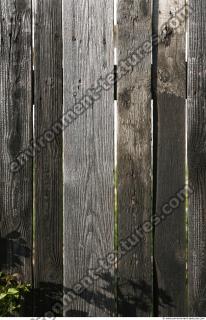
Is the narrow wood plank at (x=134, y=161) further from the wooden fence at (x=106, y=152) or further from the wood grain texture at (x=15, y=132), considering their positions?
the wood grain texture at (x=15, y=132)

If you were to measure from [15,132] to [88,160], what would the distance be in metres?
0.47

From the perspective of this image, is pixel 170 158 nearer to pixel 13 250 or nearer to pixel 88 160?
pixel 88 160

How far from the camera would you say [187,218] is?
3201 mm

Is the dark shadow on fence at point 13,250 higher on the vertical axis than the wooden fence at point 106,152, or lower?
lower

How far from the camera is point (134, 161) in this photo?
3.17 metres

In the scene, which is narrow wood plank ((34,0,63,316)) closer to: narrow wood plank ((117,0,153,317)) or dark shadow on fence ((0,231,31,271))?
dark shadow on fence ((0,231,31,271))

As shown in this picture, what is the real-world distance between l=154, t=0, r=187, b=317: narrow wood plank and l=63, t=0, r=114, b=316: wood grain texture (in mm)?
284

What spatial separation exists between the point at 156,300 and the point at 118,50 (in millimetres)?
1514

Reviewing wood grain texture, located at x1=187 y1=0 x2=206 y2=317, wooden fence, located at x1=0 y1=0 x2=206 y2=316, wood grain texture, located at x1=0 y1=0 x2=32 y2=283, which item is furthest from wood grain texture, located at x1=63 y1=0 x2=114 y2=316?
wood grain texture, located at x1=187 y1=0 x2=206 y2=317

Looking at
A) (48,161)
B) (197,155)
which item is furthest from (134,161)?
(48,161)

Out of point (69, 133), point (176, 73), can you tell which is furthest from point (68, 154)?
point (176, 73)

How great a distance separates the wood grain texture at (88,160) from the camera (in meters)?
3.14

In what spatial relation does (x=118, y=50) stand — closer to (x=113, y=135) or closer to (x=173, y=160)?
(x=113, y=135)

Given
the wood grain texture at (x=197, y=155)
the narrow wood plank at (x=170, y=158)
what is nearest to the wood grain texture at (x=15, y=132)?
the narrow wood plank at (x=170, y=158)
